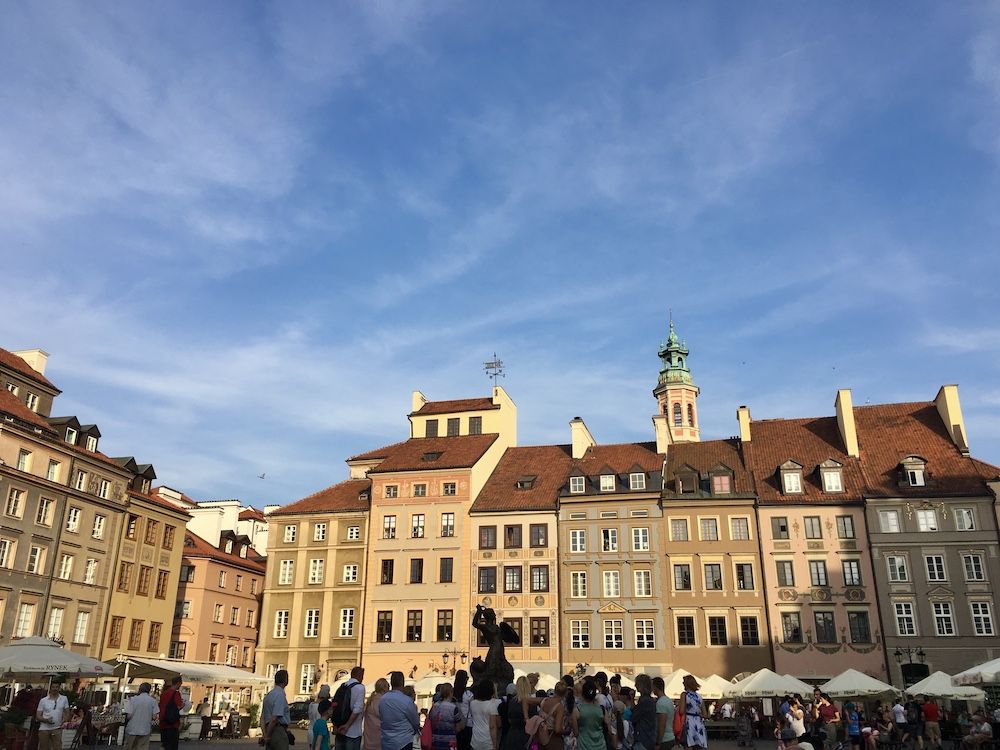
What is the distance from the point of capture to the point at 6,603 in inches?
1585

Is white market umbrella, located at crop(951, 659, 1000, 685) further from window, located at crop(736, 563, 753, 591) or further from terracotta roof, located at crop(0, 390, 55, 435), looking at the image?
terracotta roof, located at crop(0, 390, 55, 435)

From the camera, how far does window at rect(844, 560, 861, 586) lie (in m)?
44.7

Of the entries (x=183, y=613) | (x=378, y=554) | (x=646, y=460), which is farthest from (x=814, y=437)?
(x=183, y=613)

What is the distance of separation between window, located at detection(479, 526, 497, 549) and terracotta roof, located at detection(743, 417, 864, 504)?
14749 millimetres

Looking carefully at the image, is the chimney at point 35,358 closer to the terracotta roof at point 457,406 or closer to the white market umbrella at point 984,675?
the terracotta roof at point 457,406

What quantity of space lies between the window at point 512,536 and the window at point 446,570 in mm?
3231

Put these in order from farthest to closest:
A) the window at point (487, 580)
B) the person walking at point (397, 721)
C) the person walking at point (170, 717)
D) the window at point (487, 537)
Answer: the window at point (487, 537), the window at point (487, 580), the person walking at point (170, 717), the person walking at point (397, 721)

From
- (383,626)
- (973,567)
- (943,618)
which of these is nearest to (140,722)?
(383,626)

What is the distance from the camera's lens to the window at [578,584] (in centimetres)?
4753

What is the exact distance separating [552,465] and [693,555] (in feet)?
36.7

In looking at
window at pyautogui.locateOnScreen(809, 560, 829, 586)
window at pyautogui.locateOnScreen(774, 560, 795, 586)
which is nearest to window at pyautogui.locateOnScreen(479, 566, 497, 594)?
window at pyautogui.locateOnScreen(774, 560, 795, 586)

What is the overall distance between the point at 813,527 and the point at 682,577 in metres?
7.30

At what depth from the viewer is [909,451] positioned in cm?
4834

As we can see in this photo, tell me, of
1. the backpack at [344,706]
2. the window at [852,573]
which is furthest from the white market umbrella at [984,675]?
the backpack at [344,706]
